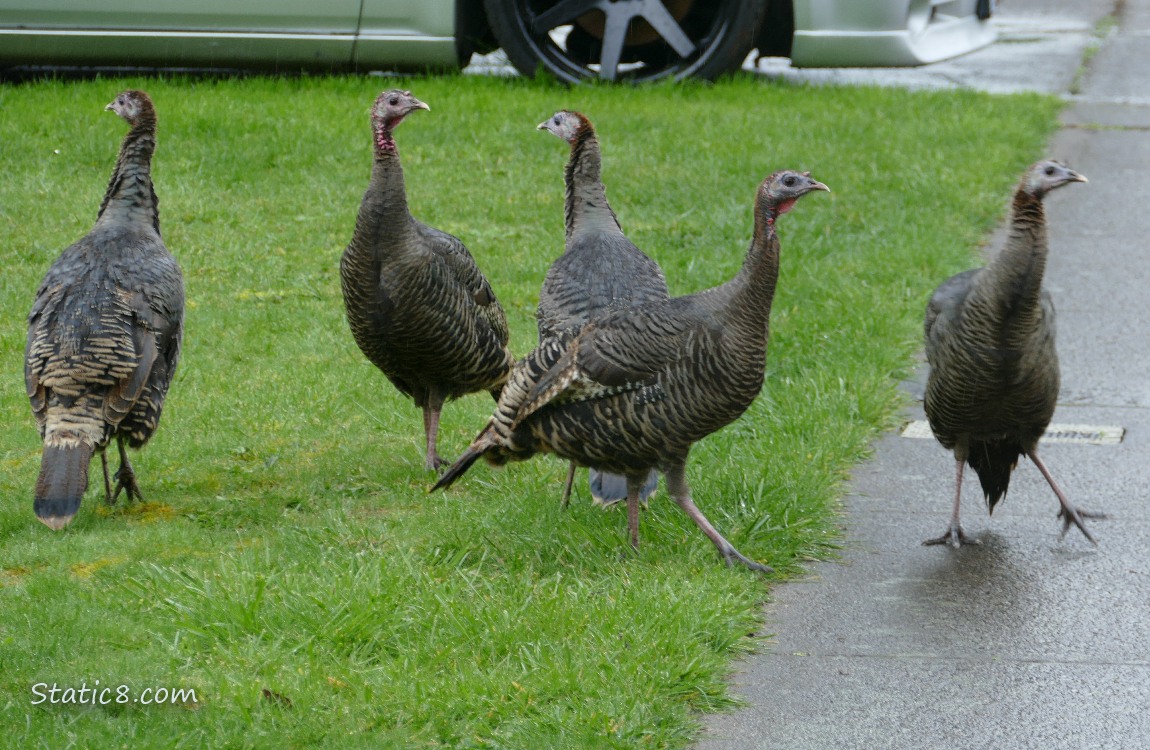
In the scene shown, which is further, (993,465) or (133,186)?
(133,186)

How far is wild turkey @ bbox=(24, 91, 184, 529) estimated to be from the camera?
5020 mm

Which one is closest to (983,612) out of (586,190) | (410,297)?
(586,190)

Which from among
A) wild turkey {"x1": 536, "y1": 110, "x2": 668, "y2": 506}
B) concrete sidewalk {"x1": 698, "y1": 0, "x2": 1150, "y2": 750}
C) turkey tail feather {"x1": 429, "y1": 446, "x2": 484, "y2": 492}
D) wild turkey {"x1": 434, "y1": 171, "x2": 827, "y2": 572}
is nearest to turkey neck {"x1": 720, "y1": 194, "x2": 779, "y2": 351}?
wild turkey {"x1": 434, "y1": 171, "x2": 827, "y2": 572}

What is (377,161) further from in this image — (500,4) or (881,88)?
(881,88)

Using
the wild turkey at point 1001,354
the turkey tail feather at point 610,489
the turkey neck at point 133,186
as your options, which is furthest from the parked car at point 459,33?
the turkey tail feather at point 610,489

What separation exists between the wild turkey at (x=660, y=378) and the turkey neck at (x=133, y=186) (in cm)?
185

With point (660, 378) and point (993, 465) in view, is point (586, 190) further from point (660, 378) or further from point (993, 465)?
point (993, 465)

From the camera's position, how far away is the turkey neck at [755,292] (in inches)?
186

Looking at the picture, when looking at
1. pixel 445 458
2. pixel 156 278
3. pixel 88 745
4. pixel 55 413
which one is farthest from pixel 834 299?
pixel 88 745

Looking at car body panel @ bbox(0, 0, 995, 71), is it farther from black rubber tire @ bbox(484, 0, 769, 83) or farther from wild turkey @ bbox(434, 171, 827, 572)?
wild turkey @ bbox(434, 171, 827, 572)

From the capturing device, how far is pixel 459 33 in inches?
436

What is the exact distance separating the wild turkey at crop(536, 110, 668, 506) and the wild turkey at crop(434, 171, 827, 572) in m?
0.20

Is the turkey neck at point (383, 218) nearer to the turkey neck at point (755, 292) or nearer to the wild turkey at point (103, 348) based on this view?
the wild turkey at point (103, 348)

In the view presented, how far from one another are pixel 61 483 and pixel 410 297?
4.74 feet
